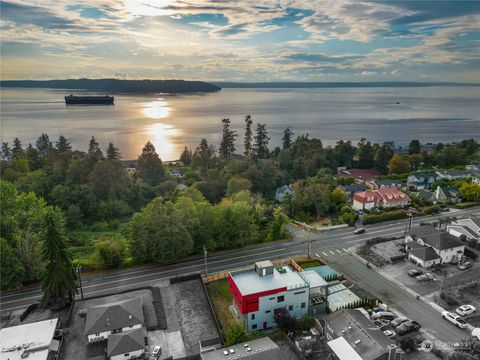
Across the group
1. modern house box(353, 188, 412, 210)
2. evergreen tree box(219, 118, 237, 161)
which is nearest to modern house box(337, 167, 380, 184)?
modern house box(353, 188, 412, 210)

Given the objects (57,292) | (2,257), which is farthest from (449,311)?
(2,257)

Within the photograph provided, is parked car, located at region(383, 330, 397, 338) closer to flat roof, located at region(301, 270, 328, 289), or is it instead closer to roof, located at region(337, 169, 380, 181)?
flat roof, located at region(301, 270, 328, 289)

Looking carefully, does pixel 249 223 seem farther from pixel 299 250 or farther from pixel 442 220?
pixel 442 220

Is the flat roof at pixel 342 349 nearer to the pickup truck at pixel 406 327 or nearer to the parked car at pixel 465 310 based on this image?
the pickup truck at pixel 406 327

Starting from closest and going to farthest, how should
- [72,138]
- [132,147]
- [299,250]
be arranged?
[299,250] → [132,147] → [72,138]

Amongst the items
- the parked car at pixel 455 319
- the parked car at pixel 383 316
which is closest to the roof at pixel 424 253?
the parked car at pixel 455 319

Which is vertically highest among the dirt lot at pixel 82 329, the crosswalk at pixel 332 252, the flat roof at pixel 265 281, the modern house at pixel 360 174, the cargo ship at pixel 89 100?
the cargo ship at pixel 89 100

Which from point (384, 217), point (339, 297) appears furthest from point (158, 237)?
point (384, 217)
